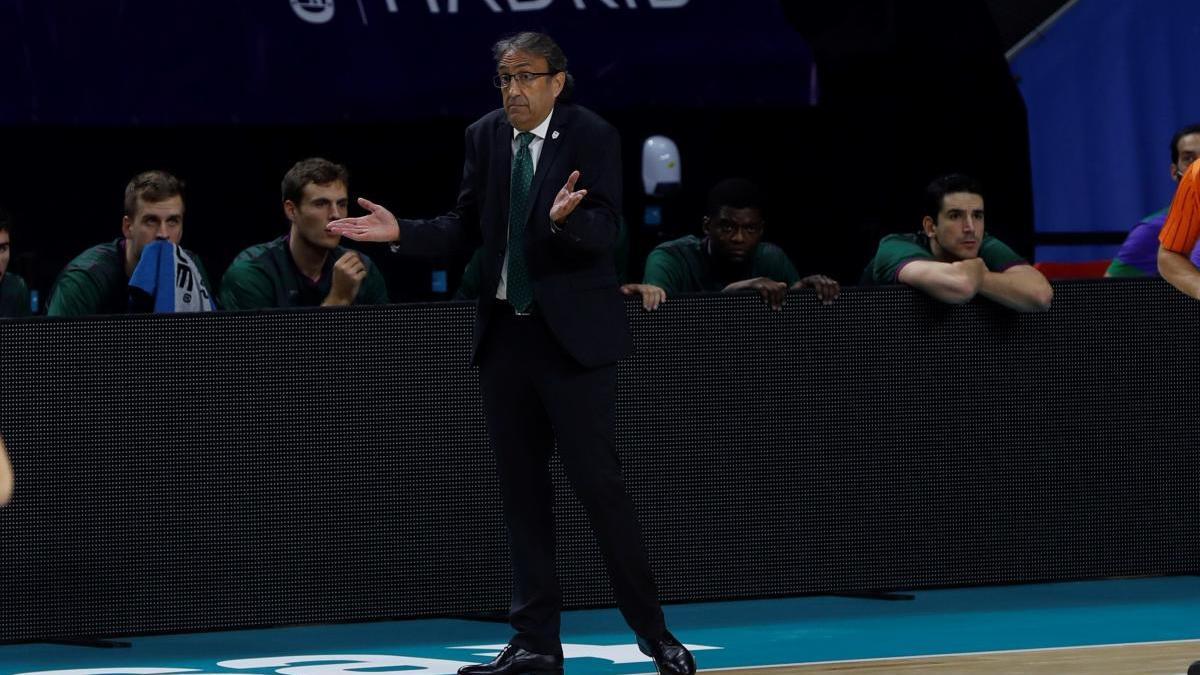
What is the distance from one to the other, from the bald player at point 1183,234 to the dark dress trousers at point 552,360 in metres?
1.60

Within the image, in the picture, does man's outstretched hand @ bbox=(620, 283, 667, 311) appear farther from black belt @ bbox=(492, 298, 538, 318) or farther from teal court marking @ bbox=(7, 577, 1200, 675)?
black belt @ bbox=(492, 298, 538, 318)

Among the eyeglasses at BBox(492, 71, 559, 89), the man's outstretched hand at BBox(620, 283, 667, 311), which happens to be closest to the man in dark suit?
the eyeglasses at BBox(492, 71, 559, 89)

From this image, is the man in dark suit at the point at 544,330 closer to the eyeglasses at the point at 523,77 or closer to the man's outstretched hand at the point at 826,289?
the eyeglasses at the point at 523,77

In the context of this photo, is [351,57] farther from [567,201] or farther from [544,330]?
[567,201]

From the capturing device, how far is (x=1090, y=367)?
337 inches

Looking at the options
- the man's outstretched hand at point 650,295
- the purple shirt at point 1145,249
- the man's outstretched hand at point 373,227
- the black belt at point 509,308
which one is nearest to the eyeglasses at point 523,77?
the man's outstretched hand at point 373,227

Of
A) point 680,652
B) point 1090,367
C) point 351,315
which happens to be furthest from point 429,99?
point 680,652

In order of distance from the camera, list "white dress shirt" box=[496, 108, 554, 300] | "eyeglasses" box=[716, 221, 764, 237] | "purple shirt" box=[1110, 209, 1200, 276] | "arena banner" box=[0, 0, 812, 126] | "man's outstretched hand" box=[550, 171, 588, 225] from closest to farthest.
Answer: "man's outstretched hand" box=[550, 171, 588, 225] → "white dress shirt" box=[496, 108, 554, 300] → "eyeglasses" box=[716, 221, 764, 237] → "purple shirt" box=[1110, 209, 1200, 276] → "arena banner" box=[0, 0, 812, 126]

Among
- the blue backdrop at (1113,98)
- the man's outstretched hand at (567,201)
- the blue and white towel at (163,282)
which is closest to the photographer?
the man's outstretched hand at (567,201)

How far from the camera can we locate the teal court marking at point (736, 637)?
7363mm

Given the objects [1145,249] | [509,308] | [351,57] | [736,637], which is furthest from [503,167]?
[1145,249]

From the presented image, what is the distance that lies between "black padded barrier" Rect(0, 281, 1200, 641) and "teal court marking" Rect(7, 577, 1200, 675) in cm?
10

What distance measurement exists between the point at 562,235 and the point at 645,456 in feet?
5.82

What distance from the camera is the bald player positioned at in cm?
661
